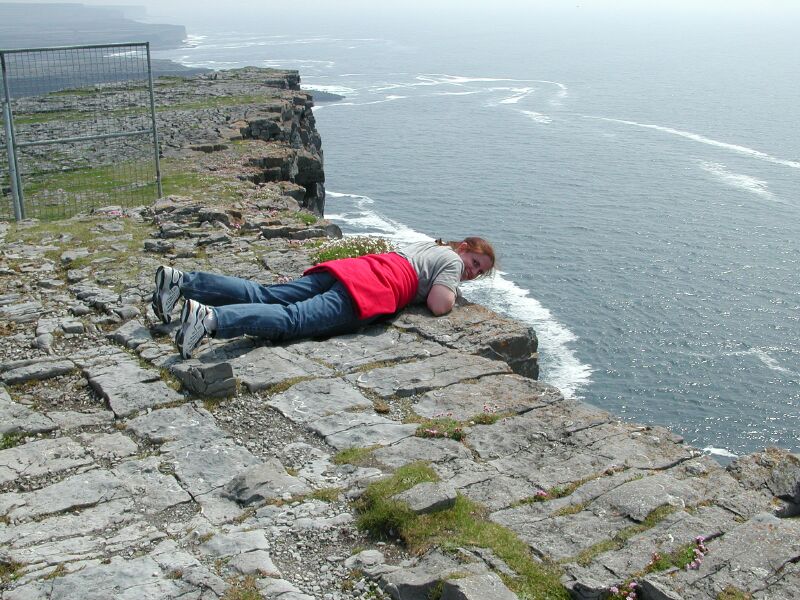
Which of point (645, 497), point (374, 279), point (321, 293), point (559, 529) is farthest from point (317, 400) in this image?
point (645, 497)

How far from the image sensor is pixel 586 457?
26.9 ft

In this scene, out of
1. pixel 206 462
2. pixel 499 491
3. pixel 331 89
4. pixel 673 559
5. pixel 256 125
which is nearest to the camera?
pixel 673 559

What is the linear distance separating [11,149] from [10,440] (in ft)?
36.3

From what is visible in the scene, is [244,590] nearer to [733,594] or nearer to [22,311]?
[733,594]

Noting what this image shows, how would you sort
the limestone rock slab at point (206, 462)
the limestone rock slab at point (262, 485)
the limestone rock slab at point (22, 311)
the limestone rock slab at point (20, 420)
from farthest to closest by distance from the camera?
the limestone rock slab at point (22, 311)
the limestone rock slab at point (20, 420)
the limestone rock slab at point (206, 462)
the limestone rock slab at point (262, 485)

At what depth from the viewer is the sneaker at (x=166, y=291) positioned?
1051cm

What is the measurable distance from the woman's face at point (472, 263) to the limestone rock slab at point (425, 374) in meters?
1.15

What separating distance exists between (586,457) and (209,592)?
3.75 meters

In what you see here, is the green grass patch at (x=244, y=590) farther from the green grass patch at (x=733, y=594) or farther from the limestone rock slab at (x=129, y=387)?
the limestone rock slab at (x=129, y=387)

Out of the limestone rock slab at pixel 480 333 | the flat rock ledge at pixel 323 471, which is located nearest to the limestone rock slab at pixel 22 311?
the flat rock ledge at pixel 323 471

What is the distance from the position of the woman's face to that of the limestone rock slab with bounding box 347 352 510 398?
115 centimetres

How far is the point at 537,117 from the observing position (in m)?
98.3

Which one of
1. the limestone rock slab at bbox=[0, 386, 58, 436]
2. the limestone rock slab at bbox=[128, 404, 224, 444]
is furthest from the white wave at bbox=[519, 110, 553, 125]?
the limestone rock slab at bbox=[0, 386, 58, 436]

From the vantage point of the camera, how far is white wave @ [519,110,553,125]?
95688 mm
